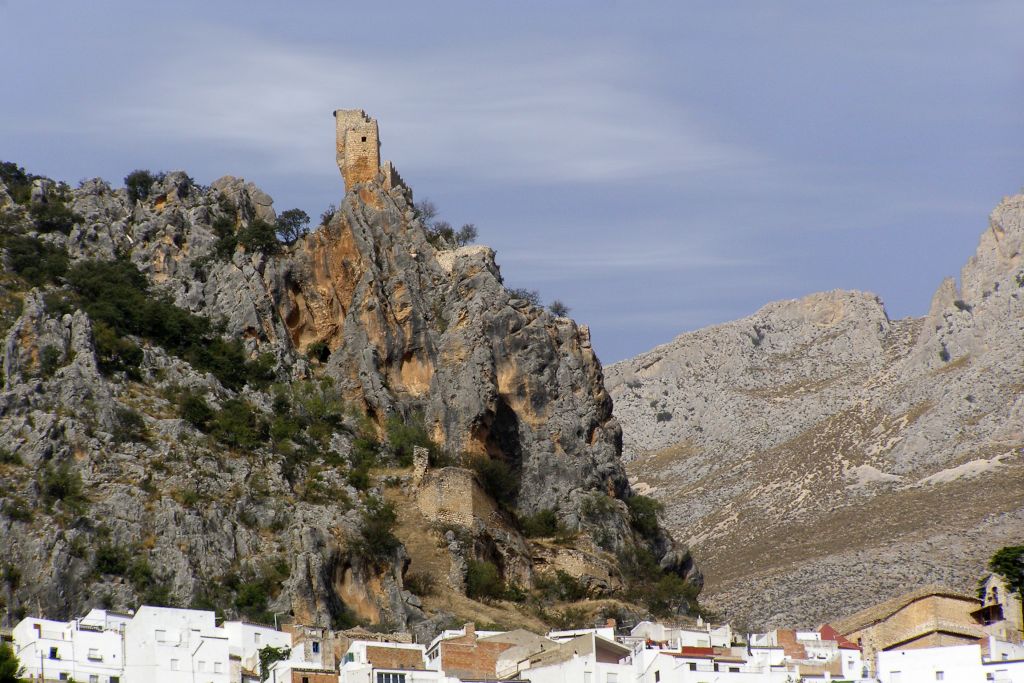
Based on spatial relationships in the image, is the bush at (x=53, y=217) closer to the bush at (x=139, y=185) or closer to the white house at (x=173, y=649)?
the bush at (x=139, y=185)

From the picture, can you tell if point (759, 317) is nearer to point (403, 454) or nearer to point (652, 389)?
point (652, 389)

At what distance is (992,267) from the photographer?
14912 centimetres

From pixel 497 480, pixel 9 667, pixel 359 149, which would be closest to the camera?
pixel 9 667

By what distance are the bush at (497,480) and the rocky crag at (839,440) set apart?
13.5 m

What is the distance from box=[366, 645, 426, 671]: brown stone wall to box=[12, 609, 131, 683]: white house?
7700mm

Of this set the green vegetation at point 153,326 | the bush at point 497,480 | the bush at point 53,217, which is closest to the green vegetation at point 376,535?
the bush at point 497,480

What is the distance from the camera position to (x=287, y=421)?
91.1m

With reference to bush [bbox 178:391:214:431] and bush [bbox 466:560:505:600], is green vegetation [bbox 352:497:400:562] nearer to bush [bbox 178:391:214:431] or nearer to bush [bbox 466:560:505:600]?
bush [bbox 466:560:505:600]

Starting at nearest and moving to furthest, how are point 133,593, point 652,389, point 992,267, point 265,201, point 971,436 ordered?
1. point 133,593
2. point 265,201
3. point 971,436
4. point 992,267
5. point 652,389

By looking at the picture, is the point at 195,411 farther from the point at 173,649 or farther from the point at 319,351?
the point at 173,649

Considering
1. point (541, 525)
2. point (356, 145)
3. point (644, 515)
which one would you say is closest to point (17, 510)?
point (541, 525)

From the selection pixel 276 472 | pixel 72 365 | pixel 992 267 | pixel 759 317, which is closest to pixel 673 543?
pixel 276 472

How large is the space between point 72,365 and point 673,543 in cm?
2921

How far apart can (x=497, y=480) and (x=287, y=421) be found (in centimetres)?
970
